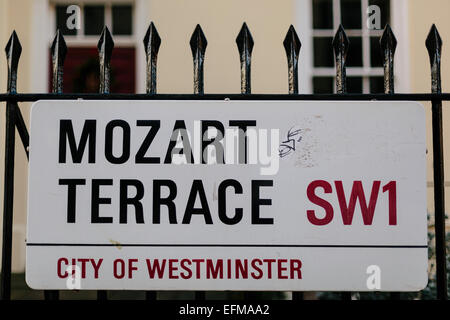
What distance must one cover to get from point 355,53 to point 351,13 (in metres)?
0.45

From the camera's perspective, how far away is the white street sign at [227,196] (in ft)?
6.76

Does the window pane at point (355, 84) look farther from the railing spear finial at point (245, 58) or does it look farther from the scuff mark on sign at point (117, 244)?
the scuff mark on sign at point (117, 244)

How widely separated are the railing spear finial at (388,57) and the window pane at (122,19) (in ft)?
12.9

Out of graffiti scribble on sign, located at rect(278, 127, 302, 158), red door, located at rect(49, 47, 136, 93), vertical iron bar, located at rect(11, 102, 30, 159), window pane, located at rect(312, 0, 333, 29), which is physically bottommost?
graffiti scribble on sign, located at rect(278, 127, 302, 158)

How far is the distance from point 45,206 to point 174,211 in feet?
1.86

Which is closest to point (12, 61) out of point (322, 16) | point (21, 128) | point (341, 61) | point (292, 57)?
point (21, 128)

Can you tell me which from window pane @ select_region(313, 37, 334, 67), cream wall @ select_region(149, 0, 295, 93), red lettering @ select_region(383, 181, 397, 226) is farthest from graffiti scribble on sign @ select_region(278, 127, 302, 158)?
window pane @ select_region(313, 37, 334, 67)

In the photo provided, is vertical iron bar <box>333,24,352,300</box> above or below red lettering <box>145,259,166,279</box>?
above

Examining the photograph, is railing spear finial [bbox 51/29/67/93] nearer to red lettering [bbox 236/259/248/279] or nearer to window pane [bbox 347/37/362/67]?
red lettering [bbox 236/259/248/279]

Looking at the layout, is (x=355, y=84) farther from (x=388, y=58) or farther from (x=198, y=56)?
(x=198, y=56)

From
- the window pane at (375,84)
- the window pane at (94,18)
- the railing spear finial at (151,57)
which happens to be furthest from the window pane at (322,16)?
the railing spear finial at (151,57)

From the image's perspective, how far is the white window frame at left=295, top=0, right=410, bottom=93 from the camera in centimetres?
515

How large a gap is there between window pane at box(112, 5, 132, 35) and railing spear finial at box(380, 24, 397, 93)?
3929mm

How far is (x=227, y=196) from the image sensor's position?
2086 mm
